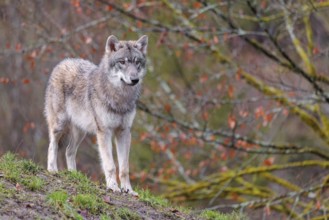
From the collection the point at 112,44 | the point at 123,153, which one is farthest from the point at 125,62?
the point at 123,153

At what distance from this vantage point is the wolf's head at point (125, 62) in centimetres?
1099

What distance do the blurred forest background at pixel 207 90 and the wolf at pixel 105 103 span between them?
1709 millimetres

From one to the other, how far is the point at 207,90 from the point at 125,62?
1107cm

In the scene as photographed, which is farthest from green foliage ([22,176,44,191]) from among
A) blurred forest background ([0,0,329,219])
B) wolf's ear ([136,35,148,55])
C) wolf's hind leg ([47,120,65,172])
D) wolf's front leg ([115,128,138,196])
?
blurred forest background ([0,0,329,219])

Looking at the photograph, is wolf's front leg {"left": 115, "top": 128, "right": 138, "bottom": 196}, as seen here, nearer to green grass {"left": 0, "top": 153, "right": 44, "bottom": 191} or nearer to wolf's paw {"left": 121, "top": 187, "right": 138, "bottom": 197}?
wolf's paw {"left": 121, "top": 187, "right": 138, "bottom": 197}

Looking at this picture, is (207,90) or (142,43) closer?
(142,43)

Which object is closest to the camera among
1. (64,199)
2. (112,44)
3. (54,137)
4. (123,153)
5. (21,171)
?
(64,199)

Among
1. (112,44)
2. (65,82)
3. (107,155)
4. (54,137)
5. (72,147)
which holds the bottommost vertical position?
(107,155)

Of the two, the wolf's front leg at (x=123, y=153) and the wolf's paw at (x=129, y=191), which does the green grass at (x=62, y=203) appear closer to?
the wolf's paw at (x=129, y=191)

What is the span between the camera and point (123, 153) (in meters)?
11.2

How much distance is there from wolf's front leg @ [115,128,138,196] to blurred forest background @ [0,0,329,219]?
2121 millimetres

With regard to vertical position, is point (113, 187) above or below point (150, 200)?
above

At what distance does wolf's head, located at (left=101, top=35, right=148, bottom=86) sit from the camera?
36.1 ft

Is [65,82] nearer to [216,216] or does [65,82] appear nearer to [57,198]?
[216,216]
